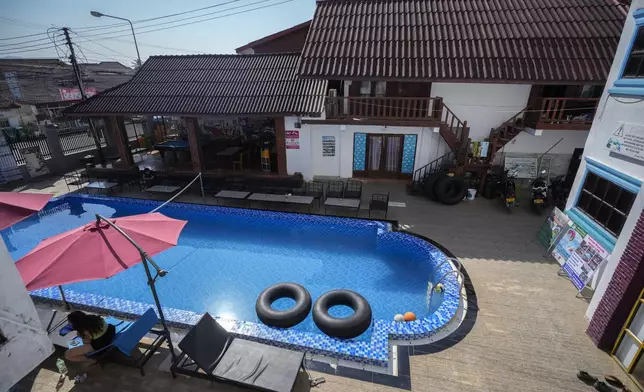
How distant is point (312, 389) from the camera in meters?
5.40

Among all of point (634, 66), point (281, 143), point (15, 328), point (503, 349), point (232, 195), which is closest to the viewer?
point (15, 328)

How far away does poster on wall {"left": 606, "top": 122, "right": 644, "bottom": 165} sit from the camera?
655 cm

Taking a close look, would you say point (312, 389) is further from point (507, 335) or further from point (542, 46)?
point (542, 46)

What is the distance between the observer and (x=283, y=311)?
7.23 m

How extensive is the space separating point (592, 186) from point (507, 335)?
4981 millimetres

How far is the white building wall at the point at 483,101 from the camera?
1361cm

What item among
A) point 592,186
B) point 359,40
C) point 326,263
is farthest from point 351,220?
point 359,40

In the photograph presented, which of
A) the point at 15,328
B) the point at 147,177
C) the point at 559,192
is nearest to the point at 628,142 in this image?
the point at 559,192

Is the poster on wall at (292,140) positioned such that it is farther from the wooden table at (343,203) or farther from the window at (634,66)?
the window at (634,66)

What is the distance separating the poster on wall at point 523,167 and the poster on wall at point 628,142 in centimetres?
695

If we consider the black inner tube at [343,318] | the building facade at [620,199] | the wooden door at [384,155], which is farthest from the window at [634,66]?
the wooden door at [384,155]

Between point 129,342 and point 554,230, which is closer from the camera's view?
point 129,342

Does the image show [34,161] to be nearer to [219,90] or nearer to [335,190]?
[219,90]

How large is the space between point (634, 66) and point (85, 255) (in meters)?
12.1
